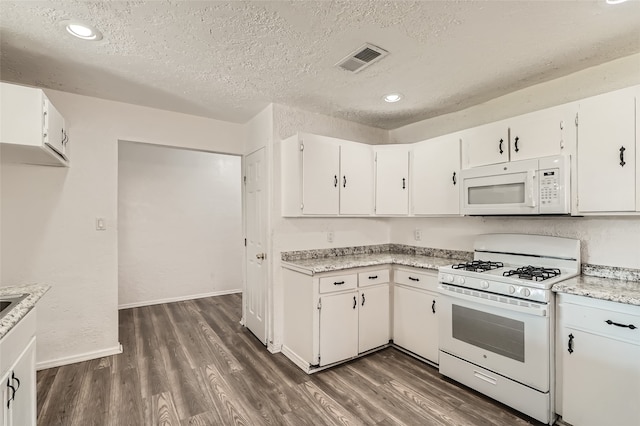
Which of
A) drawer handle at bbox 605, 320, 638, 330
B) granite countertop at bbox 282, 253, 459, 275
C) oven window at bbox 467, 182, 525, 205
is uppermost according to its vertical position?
oven window at bbox 467, 182, 525, 205

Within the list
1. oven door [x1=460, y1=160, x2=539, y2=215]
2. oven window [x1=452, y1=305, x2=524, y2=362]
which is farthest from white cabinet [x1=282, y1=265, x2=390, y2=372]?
oven door [x1=460, y1=160, x2=539, y2=215]

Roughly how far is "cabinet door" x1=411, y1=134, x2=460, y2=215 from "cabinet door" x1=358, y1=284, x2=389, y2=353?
954 millimetres

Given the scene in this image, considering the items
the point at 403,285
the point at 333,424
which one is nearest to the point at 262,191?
the point at 403,285

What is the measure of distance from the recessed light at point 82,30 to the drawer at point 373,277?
2644 mm

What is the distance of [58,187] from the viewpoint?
2.73 metres

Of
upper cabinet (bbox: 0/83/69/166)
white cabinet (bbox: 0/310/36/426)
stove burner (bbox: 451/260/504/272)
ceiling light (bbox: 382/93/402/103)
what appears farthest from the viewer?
ceiling light (bbox: 382/93/402/103)

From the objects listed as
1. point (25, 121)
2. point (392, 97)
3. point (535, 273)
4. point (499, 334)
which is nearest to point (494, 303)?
point (499, 334)

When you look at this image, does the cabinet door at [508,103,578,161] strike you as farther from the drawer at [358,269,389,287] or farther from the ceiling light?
the drawer at [358,269,389,287]

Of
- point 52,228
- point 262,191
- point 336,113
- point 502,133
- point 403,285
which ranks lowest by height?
point 403,285

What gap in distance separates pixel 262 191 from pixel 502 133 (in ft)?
7.62

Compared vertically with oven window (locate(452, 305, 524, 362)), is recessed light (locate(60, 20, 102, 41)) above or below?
above

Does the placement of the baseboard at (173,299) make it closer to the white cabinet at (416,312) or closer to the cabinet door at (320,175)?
the cabinet door at (320,175)

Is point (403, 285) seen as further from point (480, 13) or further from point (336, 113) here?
point (480, 13)

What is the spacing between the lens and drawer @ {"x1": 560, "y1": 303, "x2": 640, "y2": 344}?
5.41 feet
